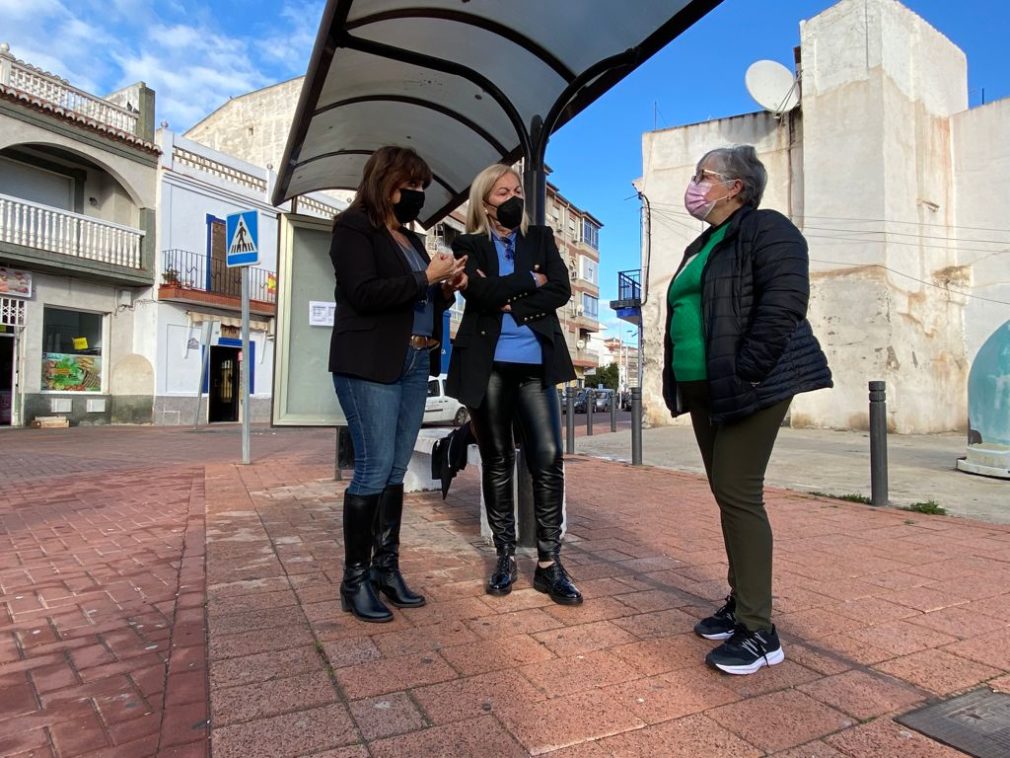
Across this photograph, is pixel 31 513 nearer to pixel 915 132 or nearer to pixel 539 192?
pixel 539 192

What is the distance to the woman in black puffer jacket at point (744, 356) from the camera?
7.14 ft

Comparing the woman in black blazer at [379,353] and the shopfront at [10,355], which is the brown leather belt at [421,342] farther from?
the shopfront at [10,355]

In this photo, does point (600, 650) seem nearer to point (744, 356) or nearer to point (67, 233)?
point (744, 356)

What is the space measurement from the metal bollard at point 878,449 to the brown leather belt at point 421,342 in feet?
13.6

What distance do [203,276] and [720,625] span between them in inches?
800

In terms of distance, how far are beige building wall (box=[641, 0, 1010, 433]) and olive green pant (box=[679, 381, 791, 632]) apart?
14353mm

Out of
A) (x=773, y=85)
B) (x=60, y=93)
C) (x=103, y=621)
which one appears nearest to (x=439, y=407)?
(x=773, y=85)

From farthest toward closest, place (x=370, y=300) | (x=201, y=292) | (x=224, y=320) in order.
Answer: (x=224, y=320)
(x=201, y=292)
(x=370, y=300)

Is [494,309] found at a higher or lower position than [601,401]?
higher

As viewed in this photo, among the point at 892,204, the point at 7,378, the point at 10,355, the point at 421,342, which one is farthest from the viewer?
the point at 7,378

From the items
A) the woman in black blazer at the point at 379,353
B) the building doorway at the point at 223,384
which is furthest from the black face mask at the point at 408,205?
the building doorway at the point at 223,384

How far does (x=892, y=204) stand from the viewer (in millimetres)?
15383

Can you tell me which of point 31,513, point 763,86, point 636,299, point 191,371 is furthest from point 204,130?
point 31,513

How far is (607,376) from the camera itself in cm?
7806
